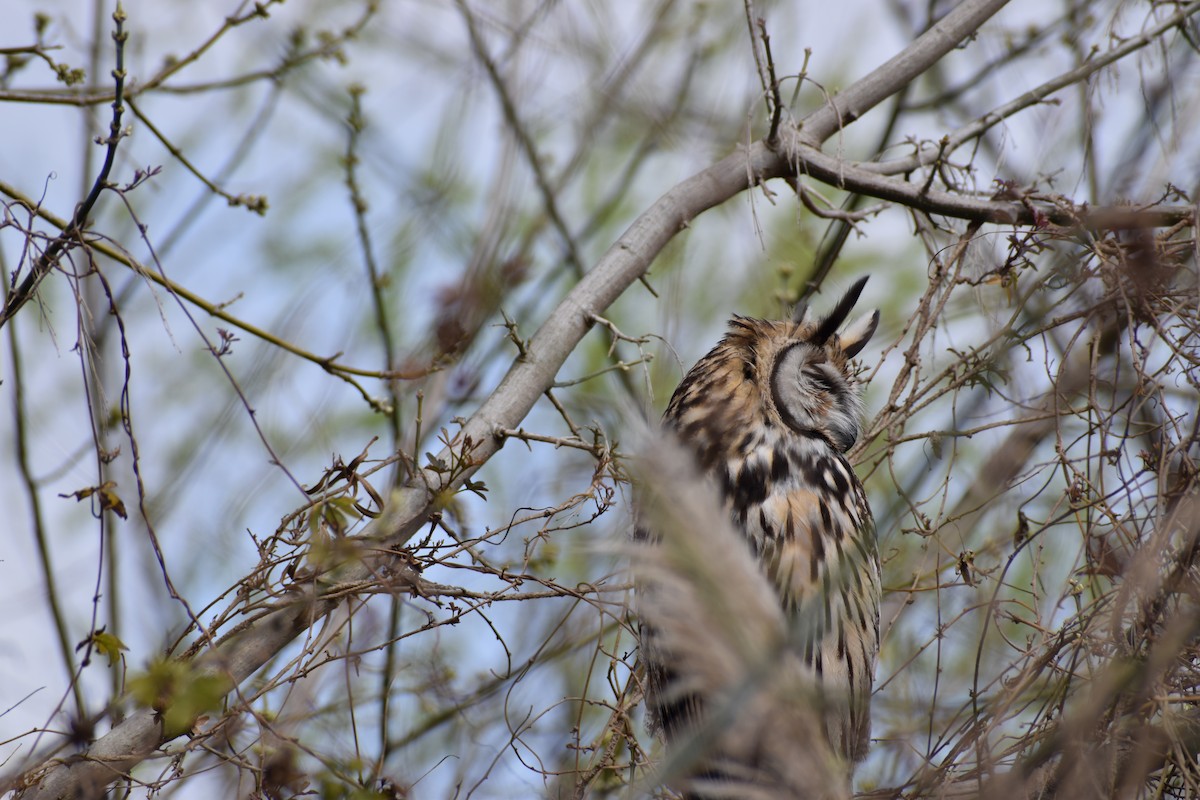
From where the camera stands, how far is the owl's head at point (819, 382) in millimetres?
2814

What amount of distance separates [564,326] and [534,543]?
1.50 feet

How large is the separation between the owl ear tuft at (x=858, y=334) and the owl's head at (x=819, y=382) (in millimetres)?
15

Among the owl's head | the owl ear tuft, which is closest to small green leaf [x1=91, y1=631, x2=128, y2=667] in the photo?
the owl's head

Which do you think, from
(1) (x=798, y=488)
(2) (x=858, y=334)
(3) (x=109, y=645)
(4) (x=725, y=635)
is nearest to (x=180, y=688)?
(3) (x=109, y=645)

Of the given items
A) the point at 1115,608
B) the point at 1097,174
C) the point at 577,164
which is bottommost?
the point at 1115,608

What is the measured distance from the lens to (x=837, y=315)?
289 centimetres

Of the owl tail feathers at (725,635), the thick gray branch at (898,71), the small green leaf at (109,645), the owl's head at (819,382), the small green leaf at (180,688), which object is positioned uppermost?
the thick gray branch at (898,71)

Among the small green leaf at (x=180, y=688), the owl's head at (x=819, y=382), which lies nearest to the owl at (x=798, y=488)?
the owl's head at (x=819, y=382)

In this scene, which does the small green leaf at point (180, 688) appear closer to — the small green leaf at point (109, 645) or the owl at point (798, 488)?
the small green leaf at point (109, 645)

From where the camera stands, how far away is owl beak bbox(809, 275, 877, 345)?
2.89m

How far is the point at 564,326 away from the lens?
239cm

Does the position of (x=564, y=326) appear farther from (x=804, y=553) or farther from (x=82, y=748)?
(x=82, y=748)

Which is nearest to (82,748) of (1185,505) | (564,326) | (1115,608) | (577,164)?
(564,326)

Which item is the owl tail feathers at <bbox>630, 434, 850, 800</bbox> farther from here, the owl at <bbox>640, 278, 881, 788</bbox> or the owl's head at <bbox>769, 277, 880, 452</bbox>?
the owl's head at <bbox>769, 277, 880, 452</bbox>
